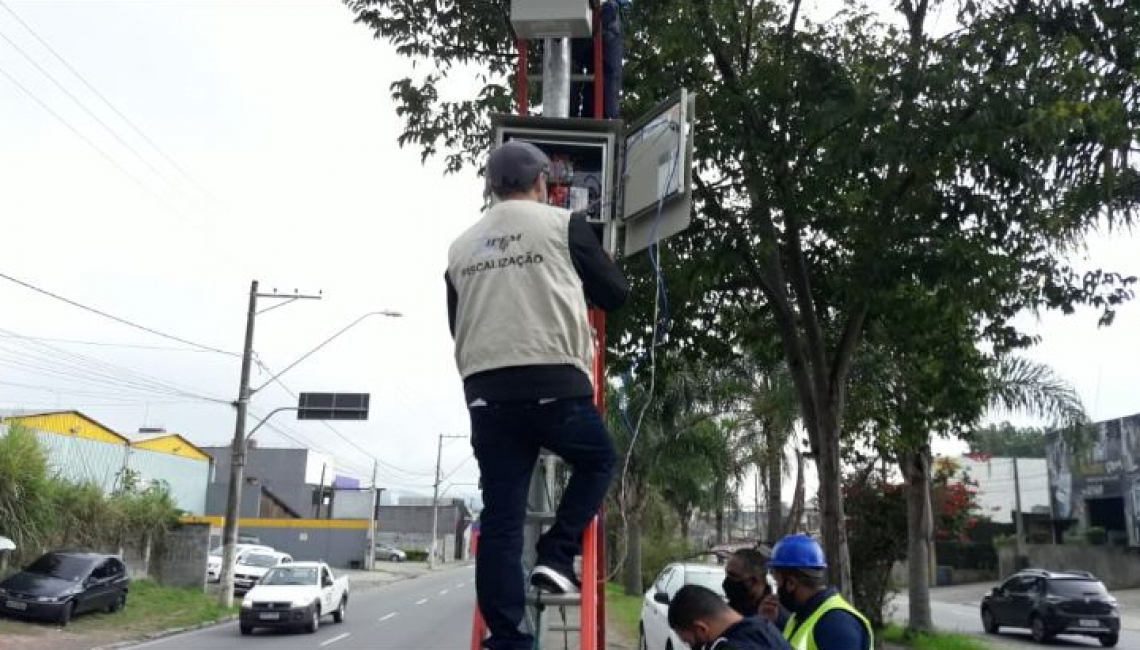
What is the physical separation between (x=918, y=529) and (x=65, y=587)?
17146mm

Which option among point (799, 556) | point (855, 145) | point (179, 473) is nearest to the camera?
point (799, 556)

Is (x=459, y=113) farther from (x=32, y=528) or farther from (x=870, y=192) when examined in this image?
(x=32, y=528)

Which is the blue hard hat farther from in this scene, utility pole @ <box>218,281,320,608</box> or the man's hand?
utility pole @ <box>218,281,320,608</box>

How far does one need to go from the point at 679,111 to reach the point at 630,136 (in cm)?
45

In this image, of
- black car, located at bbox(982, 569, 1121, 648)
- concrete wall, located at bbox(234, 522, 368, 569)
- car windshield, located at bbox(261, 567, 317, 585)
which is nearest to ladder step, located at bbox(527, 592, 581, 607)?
car windshield, located at bbox(261, 567, 317, 585)

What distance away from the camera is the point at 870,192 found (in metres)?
9.91

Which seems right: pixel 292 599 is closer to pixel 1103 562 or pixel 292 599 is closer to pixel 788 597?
pixel 788 597

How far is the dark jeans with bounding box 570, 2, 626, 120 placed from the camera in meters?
4.92

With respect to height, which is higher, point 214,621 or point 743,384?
point 743,384

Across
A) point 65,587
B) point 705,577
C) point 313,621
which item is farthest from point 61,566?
point 705,577

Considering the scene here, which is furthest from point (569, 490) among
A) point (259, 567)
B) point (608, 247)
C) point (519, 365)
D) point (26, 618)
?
point (259, 567)

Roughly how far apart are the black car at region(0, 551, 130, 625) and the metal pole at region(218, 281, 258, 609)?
103 inches

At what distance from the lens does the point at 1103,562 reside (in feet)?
142

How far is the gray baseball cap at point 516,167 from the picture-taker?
3332mm
